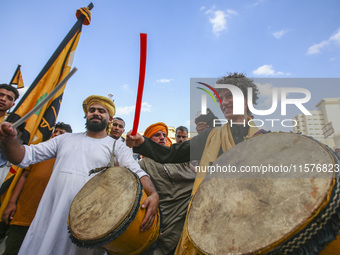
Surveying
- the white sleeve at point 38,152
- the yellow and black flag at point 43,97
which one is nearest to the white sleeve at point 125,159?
the white sleeve at point 38,152

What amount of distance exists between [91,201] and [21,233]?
3.77 ft

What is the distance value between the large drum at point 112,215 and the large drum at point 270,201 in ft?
1.53

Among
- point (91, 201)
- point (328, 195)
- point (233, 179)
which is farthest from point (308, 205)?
point (91, 201)

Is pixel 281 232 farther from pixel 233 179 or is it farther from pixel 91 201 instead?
pixel 91 201

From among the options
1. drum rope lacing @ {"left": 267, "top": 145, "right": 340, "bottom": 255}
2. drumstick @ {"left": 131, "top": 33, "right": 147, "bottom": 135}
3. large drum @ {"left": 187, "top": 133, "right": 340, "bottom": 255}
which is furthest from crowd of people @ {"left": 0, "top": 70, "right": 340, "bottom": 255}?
drum rope lacing @ {"left": 267, "top": 145, "right": 340, "bottom": 255}

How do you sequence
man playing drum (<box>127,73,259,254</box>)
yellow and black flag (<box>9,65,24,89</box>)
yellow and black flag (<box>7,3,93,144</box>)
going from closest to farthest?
man playing drum (<box>127,73,259,254</box>) → yellow and black flag (<box>7,3,93,144</box>) → yellow and black flag (<box>9,65,24,89</box>)

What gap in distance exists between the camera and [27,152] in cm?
201

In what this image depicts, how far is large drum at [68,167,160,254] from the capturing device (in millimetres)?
1496

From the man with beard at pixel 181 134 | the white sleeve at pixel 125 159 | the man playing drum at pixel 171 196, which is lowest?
the man playing drum at pixel 171 196

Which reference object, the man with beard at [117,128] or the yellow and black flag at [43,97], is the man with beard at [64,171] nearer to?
the yellow and black flag at [43,97]

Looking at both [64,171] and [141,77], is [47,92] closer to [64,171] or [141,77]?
[64,171]

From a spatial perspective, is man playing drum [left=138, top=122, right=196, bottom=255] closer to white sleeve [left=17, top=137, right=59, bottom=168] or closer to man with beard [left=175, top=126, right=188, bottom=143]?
man with beard [left=175, top=126, right=188, bottom=143]

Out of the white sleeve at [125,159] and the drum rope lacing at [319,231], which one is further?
the white sleeve at [125,159]

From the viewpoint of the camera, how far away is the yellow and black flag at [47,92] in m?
2.68
